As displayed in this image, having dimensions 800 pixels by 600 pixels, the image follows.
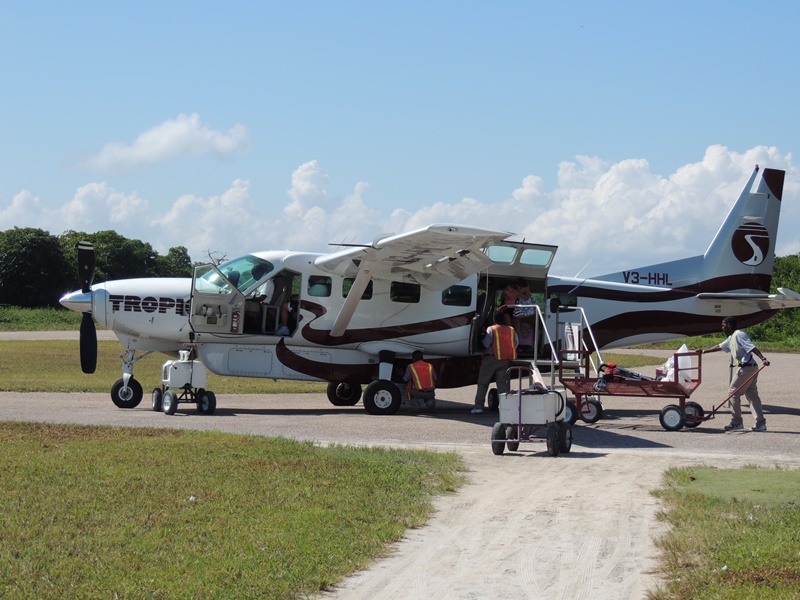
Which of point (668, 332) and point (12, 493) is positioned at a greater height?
point (668, 332)

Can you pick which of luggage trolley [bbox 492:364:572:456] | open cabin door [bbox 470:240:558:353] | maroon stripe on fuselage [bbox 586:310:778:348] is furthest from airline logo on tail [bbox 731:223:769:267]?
luggage trolley [bbox 492:364:572:456]

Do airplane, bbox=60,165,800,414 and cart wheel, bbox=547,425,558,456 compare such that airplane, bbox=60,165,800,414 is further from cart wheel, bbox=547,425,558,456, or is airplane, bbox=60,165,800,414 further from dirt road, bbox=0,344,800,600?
cart wheel, bbox=547,425,558,456

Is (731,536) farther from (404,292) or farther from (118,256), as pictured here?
(118,256)

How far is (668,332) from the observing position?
21.1 meters

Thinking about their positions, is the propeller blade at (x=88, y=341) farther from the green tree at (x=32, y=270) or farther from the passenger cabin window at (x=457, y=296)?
the green tree at (x=32, y=270)

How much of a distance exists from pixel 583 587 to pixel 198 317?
13247 millimetres

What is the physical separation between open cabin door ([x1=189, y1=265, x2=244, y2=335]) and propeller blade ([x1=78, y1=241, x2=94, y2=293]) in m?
2.15

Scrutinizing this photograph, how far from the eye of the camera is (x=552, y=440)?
1241 centimetres

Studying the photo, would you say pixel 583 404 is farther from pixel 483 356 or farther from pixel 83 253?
pixel 83 253

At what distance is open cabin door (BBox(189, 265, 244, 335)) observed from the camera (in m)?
18.6

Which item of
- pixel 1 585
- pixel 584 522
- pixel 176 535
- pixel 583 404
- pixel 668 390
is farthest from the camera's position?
pixel 583 404

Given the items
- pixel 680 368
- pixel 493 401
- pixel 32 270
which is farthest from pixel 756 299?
pixel 32 270

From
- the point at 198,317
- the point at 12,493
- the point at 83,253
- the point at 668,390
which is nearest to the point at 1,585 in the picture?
the point at 12,493

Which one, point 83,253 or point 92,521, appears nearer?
point 92,521
